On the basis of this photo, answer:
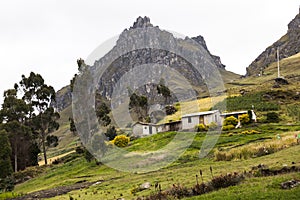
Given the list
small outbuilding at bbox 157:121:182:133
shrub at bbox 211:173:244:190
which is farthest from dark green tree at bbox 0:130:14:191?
shrub at bbox 211:173:244:190

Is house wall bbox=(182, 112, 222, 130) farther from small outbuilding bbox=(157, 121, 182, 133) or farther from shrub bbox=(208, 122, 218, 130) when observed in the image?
small outbuilding bbox=(157, 121, 182, 133)

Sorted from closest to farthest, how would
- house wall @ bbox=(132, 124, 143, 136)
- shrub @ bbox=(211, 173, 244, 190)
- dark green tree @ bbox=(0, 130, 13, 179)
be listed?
shrub @ bbox=(211, 173, 244, 190) < dark green tree @ bbox=(0, 130, 13, 179) < house wall @ bbox=(132, 124, 143, 136)

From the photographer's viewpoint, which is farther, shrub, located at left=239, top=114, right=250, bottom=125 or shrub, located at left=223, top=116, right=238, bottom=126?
shrub, located at left=223, top=116, right=238, bottom=126

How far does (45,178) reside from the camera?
49.3 metres

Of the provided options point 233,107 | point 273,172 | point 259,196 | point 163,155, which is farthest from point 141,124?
point 259,196

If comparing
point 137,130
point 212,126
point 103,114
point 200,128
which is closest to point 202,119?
point 212,126

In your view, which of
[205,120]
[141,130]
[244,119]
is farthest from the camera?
[141,130]

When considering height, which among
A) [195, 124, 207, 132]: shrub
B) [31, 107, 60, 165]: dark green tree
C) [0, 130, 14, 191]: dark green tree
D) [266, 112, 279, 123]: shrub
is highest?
[31, 107, 60, 165]: dark green tree

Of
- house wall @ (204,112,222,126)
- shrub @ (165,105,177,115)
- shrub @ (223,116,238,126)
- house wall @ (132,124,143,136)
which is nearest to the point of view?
shrub @ (223,116,238,126)

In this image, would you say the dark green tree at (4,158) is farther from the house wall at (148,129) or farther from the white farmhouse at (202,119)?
the white farmhouse at (202,119)

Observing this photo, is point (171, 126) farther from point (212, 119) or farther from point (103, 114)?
point (103, 114)

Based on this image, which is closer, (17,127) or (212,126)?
→ (212,126)

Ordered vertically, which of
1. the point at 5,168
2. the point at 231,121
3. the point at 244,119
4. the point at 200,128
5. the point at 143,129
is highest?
the point at 244,119

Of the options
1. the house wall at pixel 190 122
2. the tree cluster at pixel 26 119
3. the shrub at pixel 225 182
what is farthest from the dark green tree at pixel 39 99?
the shrub at pixel 225 182
